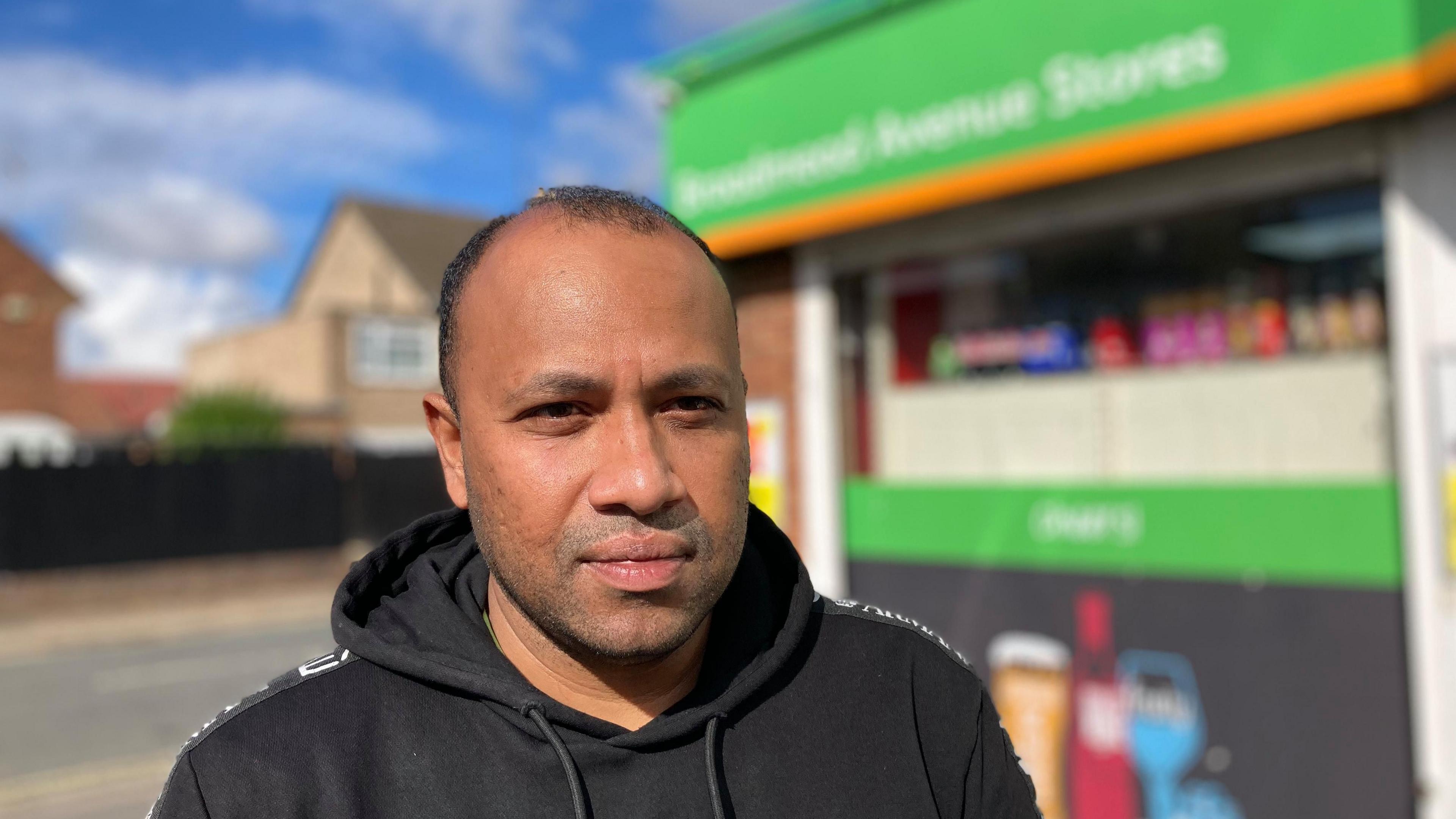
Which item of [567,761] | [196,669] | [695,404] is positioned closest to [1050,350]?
[695,404]

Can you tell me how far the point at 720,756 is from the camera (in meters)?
1.52

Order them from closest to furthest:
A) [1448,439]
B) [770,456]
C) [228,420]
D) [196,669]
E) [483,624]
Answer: [483,624] < [1448,439] < [770,456] < [196,669] < [228,420]

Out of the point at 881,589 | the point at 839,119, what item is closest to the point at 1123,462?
the point at 881,589

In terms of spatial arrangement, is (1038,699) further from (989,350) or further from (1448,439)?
(1448,439)

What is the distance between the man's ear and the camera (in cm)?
162

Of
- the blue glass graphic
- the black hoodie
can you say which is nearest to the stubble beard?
the black hoodie

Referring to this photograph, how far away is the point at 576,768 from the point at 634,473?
16.2 inches

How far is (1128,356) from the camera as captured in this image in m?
4.78

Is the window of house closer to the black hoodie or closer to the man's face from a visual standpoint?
the black hoodie

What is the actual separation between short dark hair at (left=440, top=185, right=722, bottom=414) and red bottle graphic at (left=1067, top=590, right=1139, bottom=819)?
11.1ft

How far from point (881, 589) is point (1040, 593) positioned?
85 cm

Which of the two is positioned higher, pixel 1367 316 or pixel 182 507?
pixel 1367 316

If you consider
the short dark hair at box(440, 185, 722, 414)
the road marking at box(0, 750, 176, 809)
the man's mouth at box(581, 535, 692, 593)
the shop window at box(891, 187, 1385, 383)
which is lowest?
the road marking at box(0, 750, 176, 809)

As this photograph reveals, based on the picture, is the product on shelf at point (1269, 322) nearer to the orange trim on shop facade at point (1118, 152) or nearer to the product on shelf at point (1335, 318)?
the product on shelf at point (1335, 318)
